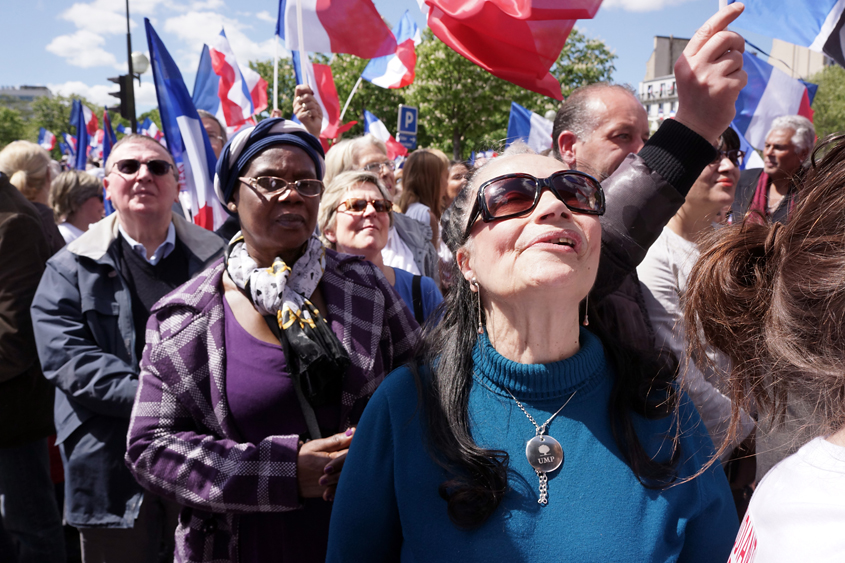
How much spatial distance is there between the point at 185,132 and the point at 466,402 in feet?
12.9

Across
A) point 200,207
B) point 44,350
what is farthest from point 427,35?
point 44,350

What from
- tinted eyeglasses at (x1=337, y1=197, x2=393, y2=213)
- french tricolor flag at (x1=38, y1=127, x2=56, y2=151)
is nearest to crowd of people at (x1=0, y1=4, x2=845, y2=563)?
tinted eyeglasses at (x1=337, y1=197, x2=393, y2=213)

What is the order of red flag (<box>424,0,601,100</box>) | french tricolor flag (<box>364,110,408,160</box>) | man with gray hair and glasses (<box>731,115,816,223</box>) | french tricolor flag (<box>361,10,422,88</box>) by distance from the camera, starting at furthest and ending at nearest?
1. french tricolor flag (<box>364,110,408,160</box>)
2. french tricolor flag (<box>361,10,422,88</box>)
3. man with gray hair and glasses (<box>731,115,816,223</box>)
4. red flag (<box>424,0,601,100</box>)

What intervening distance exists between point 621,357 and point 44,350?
2482 mm

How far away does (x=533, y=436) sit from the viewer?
1.47 m

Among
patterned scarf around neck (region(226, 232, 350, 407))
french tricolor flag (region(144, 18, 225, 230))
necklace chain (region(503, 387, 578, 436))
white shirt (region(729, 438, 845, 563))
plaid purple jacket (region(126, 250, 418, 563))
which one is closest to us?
white shirt (region(729, 438, 845, 563))

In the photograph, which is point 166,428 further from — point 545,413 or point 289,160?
point 545,413

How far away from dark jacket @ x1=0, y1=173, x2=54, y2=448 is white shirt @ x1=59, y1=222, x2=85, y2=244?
180 cm

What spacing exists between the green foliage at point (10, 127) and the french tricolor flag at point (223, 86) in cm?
6164

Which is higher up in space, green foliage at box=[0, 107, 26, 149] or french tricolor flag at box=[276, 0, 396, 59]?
green foliage at box=[0, 107, 26, 149]

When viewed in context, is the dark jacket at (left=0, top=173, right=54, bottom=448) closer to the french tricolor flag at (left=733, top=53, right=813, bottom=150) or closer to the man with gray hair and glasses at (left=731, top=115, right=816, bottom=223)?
the man with gray hair and glasses at (left=731, top=115, right=816, bottom=223)

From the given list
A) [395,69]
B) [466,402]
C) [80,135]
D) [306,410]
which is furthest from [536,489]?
[80,135]

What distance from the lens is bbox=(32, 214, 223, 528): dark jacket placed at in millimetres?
2750

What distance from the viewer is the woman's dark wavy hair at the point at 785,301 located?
89 cm
